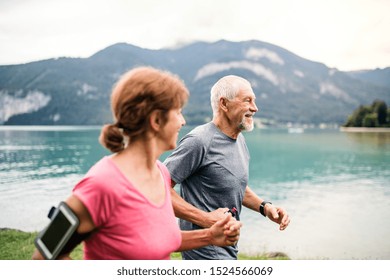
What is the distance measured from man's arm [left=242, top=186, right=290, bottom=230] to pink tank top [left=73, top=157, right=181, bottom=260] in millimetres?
1008

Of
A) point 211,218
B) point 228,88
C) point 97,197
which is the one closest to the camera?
point 97,197

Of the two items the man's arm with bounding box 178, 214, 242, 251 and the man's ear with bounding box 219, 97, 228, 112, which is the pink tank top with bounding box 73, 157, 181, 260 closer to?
the man's arm with bounding box 178, 214, 242, 251

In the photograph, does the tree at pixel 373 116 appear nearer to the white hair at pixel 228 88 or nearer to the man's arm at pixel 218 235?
the white hair at pixel 228 88

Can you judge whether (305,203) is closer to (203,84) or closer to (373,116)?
(373,116)

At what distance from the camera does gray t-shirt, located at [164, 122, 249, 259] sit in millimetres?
2123

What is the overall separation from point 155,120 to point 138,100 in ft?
0.31

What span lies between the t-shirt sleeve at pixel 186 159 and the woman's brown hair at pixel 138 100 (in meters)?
0.84

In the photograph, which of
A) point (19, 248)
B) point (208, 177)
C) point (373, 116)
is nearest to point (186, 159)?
point (208, 177)

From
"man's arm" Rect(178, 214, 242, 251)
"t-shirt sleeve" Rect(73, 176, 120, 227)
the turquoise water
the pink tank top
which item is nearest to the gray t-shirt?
"man's arm" Rect(178, 214, 242, 251)

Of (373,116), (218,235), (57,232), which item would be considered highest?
(57,232)

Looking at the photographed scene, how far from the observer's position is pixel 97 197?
1097 mm
